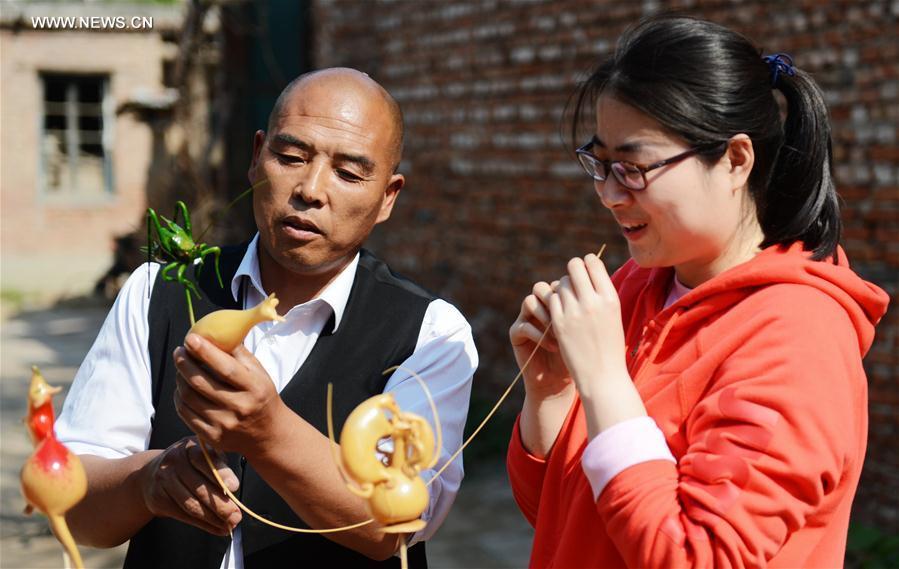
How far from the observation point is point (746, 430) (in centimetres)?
150

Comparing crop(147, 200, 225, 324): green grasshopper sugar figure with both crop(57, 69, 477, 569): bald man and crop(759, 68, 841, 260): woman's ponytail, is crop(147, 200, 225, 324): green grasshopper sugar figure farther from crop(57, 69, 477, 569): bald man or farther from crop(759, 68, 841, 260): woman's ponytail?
crop(759, 68, 841, 260): woman's ponytail

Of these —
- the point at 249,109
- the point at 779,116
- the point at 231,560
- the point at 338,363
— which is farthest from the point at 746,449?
the point at 249,109

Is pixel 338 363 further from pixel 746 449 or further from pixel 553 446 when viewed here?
pixel 746 449

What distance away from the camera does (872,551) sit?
4371 millimetres

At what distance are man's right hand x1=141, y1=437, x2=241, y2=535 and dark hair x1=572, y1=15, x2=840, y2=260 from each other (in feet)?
2.96

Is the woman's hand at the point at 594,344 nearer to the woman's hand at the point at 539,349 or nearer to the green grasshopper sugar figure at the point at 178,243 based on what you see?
the woman's hand at the point at 539,349

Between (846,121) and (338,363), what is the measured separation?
3430mm

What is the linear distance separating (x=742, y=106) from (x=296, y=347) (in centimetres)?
98

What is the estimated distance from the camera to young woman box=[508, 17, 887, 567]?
150 centimetres

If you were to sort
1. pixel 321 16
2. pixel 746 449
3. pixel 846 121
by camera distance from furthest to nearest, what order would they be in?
pixel 321 16 < pixel 846 121 < pixel 746 449

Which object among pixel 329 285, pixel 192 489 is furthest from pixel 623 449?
pixel 329 285

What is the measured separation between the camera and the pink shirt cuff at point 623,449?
1.54 meters

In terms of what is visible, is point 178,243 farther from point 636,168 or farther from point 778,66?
point 778,66

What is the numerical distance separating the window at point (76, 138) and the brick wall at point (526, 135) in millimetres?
10628
